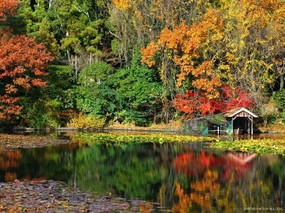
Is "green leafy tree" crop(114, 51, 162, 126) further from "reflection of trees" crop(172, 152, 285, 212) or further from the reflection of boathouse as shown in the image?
"reflection of trees" crop(172, 152, 285, 212)

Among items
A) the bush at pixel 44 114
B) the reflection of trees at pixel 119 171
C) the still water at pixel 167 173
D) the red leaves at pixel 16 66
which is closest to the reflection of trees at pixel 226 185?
the still water at pixel 167 173

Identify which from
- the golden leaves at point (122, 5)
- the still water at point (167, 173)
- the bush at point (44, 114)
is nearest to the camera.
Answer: the still water at point (167, 173)

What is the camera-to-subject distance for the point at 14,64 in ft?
131

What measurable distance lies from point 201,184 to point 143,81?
27729mm

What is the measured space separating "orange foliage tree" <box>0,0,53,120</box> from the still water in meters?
12.2

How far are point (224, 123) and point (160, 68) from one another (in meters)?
8.22

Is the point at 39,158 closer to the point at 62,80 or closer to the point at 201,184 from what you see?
the point at 201,184

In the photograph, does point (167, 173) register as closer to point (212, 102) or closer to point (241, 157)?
point (241, 157)

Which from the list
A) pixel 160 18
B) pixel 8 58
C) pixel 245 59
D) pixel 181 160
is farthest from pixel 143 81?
pixel 181 160

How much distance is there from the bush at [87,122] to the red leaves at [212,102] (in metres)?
7.18

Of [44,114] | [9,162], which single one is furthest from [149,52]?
[9,162]

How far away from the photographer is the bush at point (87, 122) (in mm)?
45219

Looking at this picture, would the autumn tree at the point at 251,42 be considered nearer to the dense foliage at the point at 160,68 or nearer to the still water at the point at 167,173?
the dense foliage at the point at 160,68

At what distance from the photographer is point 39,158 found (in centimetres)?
2452
